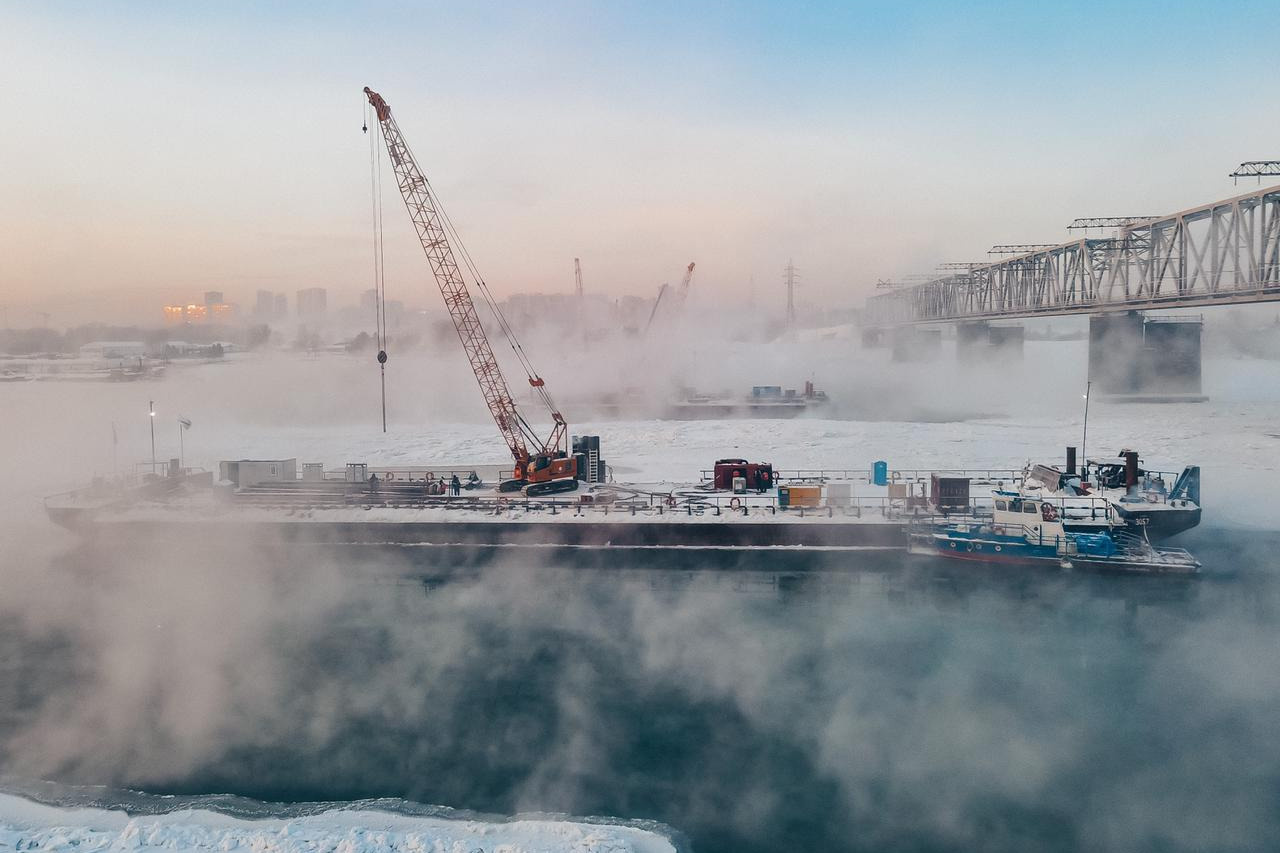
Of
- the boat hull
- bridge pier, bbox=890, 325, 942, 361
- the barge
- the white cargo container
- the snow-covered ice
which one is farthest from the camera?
bridge pier, bbox=890, 325, 942, 361

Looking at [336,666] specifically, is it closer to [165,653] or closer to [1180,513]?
[165,653]

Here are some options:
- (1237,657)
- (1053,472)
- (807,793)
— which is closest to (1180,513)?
(1053,472)

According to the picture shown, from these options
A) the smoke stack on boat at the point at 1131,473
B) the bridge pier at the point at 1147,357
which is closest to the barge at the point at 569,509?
the smoke stack on boat at the point at 1131,473

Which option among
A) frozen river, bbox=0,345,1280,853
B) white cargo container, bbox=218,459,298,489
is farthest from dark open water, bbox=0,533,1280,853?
white cargo container, bbox=218,459,298,489

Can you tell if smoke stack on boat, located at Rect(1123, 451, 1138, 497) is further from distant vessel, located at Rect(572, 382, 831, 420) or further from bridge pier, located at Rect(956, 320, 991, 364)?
bridge pier, located at Rect(956, 320, 991, 364)

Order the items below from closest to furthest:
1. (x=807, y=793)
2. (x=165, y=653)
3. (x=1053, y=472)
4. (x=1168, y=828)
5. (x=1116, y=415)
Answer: (x=1168, y=828)
(x=807, y=793)
(x=165, y=653)
(x=1053, y=472)
(x=1116, y=415)

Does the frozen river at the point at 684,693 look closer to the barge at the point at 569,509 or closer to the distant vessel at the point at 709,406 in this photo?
the barge at the point at 569,509

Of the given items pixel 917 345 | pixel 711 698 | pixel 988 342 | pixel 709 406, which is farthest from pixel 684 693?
pixel 917 345

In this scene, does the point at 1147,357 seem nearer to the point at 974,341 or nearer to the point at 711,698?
the point at 974,341
